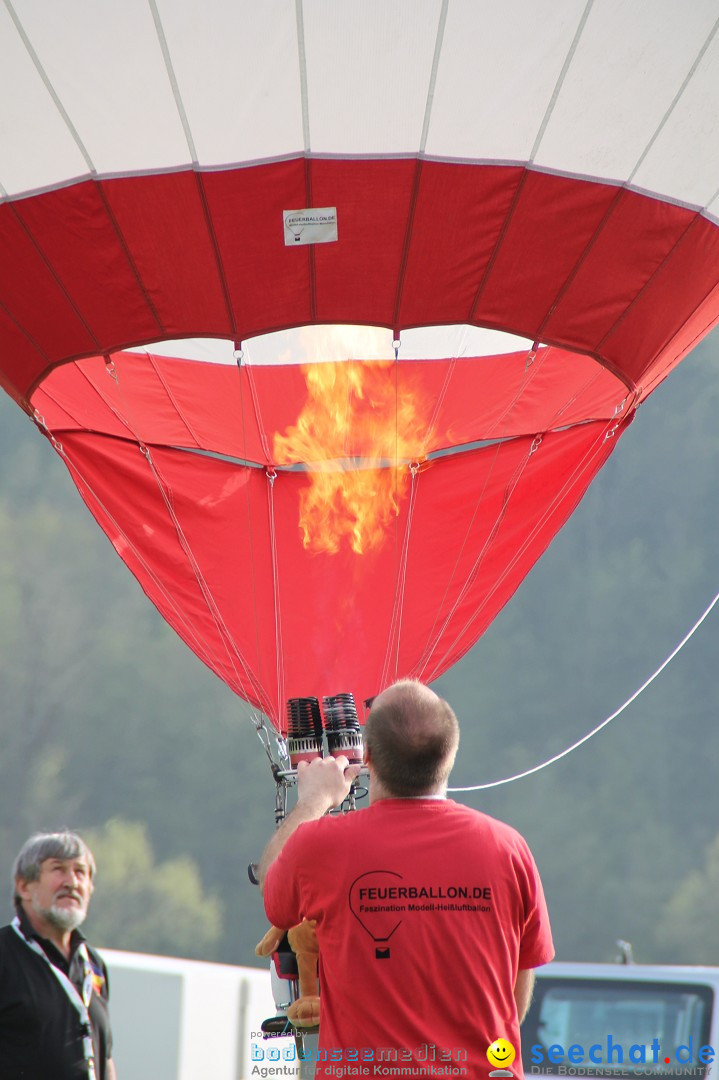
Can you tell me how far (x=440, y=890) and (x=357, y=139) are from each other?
1772 mm

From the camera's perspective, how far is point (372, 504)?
12.0 ft

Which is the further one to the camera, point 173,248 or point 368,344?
point 368,344

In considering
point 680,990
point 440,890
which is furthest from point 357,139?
point 680,990

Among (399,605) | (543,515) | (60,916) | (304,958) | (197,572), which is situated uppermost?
(543,515)

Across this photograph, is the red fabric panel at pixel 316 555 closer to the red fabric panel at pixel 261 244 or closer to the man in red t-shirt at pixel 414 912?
the red fabric panel at pixel 261 244

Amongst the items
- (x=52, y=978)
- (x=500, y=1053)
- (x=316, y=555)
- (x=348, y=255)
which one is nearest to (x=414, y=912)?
(x=500, y=1053)

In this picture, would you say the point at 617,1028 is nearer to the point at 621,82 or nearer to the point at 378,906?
the point at 378,906

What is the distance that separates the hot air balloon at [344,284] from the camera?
267cm

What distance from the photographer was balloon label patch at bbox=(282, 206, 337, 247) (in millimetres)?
2811

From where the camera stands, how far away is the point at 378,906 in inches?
61.7

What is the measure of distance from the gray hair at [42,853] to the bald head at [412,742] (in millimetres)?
1049

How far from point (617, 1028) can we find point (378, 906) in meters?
1.43

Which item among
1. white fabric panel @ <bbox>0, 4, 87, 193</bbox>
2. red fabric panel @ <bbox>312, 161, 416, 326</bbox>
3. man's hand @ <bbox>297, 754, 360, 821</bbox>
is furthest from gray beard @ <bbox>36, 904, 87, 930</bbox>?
white fabric panel @ <bbox>0, 4, 87, 193</bbox>

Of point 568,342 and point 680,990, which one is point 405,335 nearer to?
point 568,342
